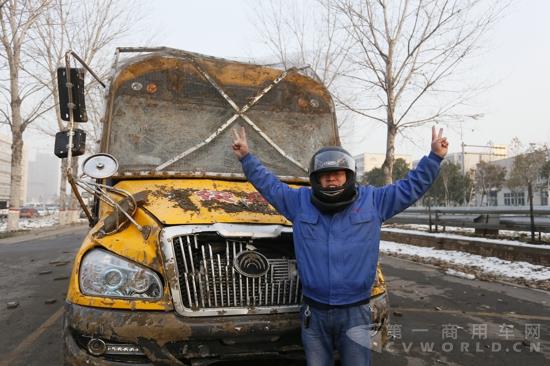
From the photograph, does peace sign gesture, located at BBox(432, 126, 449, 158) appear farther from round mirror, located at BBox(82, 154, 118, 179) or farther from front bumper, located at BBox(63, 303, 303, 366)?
round mirror, located at BBox(82, 154, 118, 179)

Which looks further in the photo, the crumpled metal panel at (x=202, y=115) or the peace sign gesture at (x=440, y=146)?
the crumpled metal panel at (x=202, y=115)

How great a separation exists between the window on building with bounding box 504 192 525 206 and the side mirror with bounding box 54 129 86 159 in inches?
2326

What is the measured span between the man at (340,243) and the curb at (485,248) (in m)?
8.01

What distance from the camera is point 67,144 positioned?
3301 millimetres

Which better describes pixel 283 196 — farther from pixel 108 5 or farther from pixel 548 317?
pixel 108 5

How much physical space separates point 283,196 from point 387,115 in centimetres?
1395

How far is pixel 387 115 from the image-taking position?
52.3ft

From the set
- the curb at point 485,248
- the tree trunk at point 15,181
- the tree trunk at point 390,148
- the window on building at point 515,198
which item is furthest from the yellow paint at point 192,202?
the window on building at point 515,198

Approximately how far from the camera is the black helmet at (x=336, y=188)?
8.57ft

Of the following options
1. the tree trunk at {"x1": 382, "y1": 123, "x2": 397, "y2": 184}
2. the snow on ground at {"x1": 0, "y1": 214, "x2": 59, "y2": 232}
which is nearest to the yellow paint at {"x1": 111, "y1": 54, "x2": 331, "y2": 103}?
the tree trunk at {"x1": 382, "y1": 123, "x2": 397, "y2": 184}

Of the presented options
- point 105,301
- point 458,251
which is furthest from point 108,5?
point 105,301

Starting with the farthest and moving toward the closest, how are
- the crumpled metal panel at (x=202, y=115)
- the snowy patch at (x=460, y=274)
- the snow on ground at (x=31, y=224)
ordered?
the snow on ground at (x=31, y=224) → the snowy patch at (x=460, y=274) → the crumpled metal panel at (x=202, y=115)

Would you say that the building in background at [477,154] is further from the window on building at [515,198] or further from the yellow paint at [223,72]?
the yellow paint at [223,72]

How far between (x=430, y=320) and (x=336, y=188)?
3.77m
